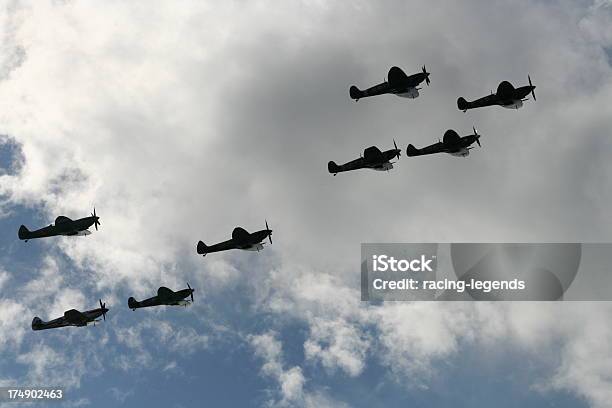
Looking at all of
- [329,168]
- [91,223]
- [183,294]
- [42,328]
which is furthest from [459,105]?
[42,328]

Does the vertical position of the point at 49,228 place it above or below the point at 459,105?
below

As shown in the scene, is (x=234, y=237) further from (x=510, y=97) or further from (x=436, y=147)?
(x=510, y=97)

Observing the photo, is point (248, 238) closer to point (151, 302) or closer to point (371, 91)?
point (151, 302)

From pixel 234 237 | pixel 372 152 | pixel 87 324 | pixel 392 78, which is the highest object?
pixel 392 78

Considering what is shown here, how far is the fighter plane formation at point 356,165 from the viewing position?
107375 millimetres

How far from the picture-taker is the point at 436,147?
114438 millimetres

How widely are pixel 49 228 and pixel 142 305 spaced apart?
25611 mm

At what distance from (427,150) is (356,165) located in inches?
587

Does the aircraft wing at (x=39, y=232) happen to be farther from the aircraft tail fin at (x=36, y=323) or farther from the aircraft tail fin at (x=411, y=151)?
the aircraft tail fin at (x=411, y=151)

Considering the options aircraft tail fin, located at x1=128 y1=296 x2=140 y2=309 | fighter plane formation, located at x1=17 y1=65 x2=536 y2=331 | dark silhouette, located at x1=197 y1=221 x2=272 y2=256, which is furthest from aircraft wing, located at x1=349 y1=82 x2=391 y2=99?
aircraft tail fin, located at x1=128 y1=296 x2=140 y2=309

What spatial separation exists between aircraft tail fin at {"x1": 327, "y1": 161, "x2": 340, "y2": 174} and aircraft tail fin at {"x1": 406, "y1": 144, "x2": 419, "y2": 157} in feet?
50.5

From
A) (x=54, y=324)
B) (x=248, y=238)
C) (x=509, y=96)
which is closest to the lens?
(x=509, y=96)

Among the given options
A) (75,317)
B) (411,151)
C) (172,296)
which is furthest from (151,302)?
(411,151)

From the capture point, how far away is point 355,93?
12238cm
